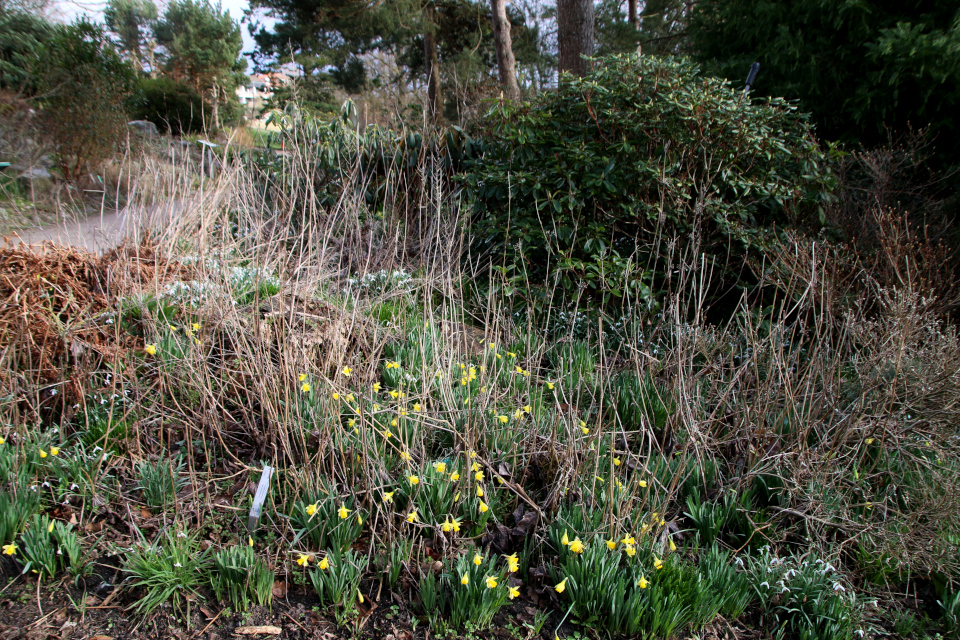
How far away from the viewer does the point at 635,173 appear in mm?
4309

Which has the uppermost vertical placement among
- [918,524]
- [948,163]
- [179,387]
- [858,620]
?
[948,163]

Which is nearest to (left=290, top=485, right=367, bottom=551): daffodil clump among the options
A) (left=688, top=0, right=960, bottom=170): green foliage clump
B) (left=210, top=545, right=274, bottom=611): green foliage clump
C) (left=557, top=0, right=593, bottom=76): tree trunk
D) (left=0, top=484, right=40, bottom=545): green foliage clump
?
(left=210, top=545, right=274, bottom=611): green foliage clump

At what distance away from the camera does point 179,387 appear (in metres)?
2.98

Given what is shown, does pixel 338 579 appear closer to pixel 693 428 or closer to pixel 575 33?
pixel 693 428

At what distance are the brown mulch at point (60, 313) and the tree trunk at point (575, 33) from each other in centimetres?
647

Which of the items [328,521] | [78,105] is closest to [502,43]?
[78,105]

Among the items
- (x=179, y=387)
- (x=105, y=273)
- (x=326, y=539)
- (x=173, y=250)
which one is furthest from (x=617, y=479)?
(x=173, y=250)

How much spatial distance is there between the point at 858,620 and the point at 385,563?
173 centimetres

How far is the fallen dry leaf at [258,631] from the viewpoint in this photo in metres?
2.05

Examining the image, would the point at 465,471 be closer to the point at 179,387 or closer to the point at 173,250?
the point at 179,387

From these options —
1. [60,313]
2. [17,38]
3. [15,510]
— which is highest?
[17,38]

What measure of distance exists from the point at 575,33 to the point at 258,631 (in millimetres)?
8338

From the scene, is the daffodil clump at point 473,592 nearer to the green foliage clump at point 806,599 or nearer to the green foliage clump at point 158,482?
the green foliage clump at point 806,599

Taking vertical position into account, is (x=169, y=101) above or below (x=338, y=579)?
above
